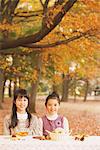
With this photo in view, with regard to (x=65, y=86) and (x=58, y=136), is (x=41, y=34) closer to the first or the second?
(x=58, y=136)

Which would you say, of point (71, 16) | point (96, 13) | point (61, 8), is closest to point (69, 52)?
point (71, 16)

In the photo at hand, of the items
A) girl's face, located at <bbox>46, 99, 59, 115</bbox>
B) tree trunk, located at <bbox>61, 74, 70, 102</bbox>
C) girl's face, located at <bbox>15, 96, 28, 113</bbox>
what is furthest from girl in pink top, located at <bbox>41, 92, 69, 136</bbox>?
tree trunk, located at <bbox>61, 74, 70, 102</bbox>

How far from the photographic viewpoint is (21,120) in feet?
16.4

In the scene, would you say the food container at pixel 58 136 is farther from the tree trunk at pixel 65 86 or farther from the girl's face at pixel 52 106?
the tree trunk at pixel 65 86

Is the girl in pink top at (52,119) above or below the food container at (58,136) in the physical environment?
above

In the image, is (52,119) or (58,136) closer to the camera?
(58,136)

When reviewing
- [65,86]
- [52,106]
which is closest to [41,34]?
[52,106]

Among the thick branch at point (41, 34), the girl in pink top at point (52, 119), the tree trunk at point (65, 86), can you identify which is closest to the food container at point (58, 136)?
the girl in pink top at point (52, 119)

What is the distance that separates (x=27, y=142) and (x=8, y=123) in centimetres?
88

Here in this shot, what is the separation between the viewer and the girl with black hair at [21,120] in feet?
16.1

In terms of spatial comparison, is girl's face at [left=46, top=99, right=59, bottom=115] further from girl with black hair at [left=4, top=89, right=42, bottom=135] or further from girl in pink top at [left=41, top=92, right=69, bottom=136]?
girl with black hair at [left=4, top=89, right=42, bottom=135]

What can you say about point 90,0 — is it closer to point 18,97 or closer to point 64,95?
point 18,97

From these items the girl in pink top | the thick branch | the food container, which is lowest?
the food container

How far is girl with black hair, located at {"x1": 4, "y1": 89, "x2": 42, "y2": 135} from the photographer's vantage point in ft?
16.1
